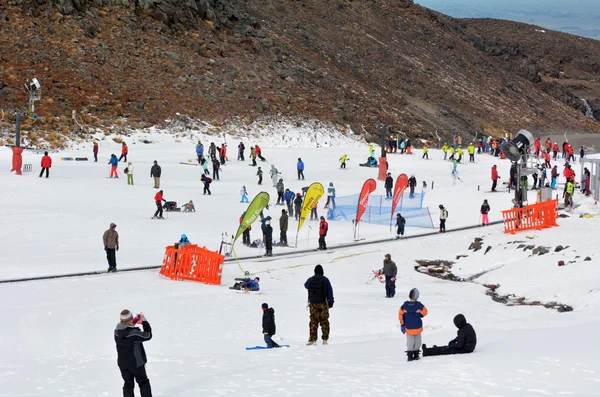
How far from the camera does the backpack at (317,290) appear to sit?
12.7 meters

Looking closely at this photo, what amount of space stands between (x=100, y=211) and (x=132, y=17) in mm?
39362

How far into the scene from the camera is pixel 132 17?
64375 millimetres

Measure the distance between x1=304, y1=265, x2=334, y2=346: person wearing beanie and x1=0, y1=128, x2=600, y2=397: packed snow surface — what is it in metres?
0.42

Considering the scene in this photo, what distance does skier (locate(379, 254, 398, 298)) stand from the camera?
18391mm

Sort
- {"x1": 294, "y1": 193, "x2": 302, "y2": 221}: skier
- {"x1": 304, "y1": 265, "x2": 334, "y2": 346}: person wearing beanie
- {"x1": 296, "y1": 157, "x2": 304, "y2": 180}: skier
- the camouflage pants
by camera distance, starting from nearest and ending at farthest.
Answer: {"x1": 304, "y1": 265, "x2": 334, "y2": 346}: person wearing beanie, the camouflage pants, {"x1": 294, "y1": 193, "x2": 302, "y2": 221}: skier, {"x1": 296, "y1": 157, "x2": 304, "y2": 180}: skier

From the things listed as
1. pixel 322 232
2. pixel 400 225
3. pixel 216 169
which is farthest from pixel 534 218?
pixel 216 169

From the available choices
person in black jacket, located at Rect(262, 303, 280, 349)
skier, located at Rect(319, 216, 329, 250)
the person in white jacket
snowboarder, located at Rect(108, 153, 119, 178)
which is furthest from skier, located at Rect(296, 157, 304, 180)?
person in black jacket, located at Rect(262, 303, 280, 349)

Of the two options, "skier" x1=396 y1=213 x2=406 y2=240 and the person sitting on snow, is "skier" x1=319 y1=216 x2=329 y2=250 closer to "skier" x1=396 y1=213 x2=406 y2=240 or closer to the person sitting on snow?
"skier" x1=396 y1=213 x2=406 y2=240

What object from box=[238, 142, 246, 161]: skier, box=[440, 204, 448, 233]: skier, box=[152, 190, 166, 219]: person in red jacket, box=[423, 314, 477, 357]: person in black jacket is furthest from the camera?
box=[238, 142, 246, 161]: skier

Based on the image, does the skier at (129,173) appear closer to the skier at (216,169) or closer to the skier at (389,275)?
the skier at (216,169)

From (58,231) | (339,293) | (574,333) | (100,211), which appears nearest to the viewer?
(574,333)

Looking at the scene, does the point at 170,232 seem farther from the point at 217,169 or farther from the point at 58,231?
the point at 217,169

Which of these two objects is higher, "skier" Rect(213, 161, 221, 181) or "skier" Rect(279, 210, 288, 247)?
"skier" Rect(213, 161, 221, 181)

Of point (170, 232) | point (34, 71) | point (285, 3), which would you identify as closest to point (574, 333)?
point (170, 232)
